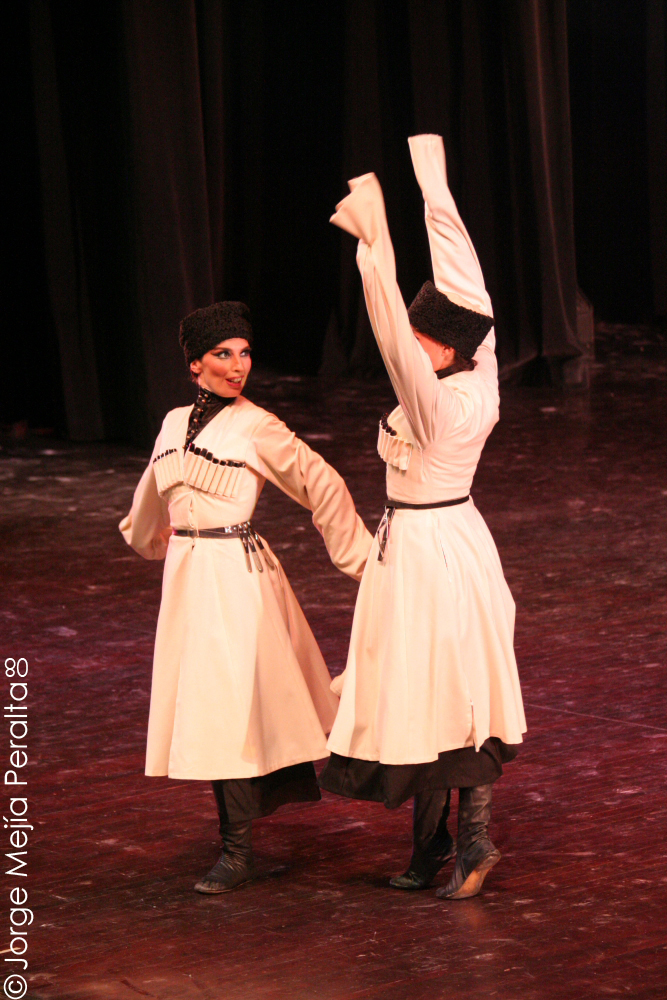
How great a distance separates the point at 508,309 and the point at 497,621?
6935mm

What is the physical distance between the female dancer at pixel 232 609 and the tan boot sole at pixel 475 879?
0.36 meters

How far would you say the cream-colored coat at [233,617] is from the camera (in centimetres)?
277

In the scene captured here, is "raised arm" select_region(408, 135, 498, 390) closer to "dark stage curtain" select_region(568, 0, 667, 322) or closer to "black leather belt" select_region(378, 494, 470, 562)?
"black leather belt" select_region(378, 494, 470, 562)

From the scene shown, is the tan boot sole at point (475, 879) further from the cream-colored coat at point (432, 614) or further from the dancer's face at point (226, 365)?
the dancer's face at point (226, 365)

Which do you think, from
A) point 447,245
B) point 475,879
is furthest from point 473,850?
point 447,245

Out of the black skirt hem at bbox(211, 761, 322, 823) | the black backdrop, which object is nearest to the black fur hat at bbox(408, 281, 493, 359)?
the black skirt hem at bbox(211, 761, 322, 823)

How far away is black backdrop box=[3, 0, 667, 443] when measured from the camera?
7.41 meters

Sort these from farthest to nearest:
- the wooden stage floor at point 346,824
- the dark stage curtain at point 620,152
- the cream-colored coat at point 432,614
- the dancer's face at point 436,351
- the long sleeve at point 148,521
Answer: the dark stage curtain at point 620,152
the long sleeve at point 148,521
the dancer's face at point 436,351
the cream-colored coat at point 432,614
the wooden stage floor at point 346,824

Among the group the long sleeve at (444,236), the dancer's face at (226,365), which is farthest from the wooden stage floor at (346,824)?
the long sleeve at (444,236)

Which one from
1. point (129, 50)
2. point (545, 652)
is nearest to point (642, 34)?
point (129, 50)

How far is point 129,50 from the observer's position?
23.7 ft

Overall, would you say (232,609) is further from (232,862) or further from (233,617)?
(232,862)

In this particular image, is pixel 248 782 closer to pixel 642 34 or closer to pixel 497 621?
pixel 497 621

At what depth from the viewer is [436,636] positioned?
8.70 ft
